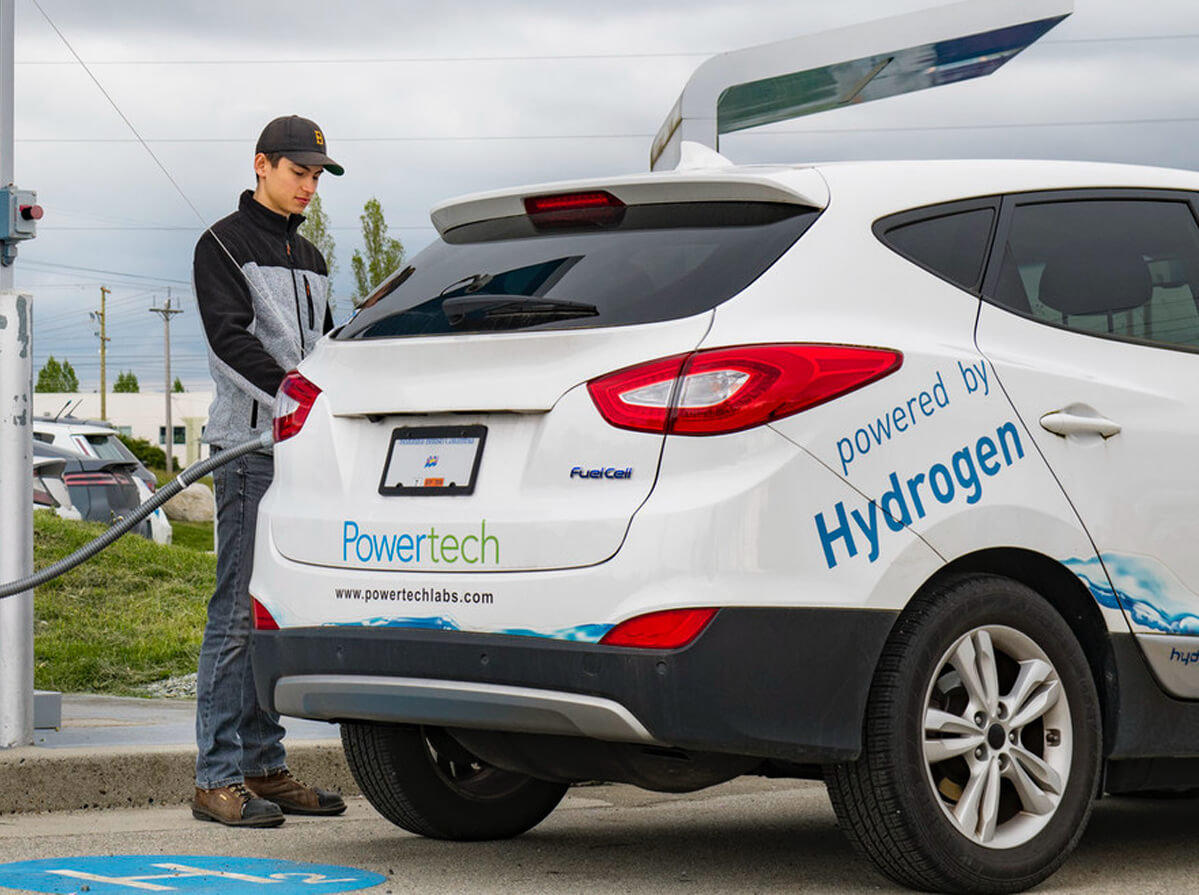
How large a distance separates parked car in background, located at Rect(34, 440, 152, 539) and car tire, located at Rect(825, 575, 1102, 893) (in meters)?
13.9

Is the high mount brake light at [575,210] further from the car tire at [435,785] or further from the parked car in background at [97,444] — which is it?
the parked car in background at [97,444]

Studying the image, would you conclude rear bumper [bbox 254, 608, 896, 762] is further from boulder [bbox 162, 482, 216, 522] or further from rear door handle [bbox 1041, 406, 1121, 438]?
boulder [bbox 162, 482, 216, 522]

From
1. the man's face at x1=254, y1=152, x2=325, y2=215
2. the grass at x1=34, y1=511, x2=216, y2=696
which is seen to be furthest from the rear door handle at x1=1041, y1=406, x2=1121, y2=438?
the grass at x1=34, y1=511, x2=216, y2=696

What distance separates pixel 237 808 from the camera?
5805mm

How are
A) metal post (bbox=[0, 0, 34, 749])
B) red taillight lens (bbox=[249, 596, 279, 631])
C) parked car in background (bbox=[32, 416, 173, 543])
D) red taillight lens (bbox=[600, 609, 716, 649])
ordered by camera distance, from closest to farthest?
red taillight lens (bbox=[600, 609, 716, 649])
red taillight lens (bbox=[249, 596, 279, 631])
metal post (bbox=[0, 0, 34, 749])
parked car in background (bbox=[32, 416, 173, 543])

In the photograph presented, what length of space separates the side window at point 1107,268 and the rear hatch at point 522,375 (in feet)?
2.18

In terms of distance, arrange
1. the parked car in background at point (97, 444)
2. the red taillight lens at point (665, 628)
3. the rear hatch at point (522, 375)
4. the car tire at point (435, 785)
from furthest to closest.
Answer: the parked car in background at point (97, 444) < the car tire at point (435, 785) < the rear hatch at point (522, 375) < the red taillight lens at point (665, 628)

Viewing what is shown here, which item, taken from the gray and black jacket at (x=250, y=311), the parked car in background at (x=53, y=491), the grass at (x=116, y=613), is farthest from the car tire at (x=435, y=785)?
the parked car in background at (x=53, y=491)

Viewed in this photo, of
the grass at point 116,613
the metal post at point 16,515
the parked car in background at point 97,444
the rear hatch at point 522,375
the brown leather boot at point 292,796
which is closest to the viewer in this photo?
the rear hatch at point 522,375

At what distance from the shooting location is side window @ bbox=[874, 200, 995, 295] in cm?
445

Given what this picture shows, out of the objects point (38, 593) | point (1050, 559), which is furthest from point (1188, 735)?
point (38, 593)

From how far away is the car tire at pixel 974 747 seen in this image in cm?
415

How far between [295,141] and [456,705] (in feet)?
8.70

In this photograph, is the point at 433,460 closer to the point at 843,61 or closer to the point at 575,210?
the point at 575,210
